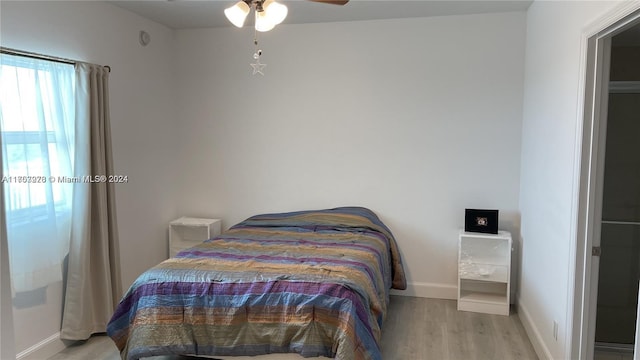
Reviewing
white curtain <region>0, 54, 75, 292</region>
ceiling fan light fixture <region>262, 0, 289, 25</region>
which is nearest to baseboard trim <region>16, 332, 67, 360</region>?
white curtain <region>0, 54, 75, 292</region>

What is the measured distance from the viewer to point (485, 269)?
3754 mm

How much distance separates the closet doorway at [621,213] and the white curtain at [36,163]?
13.1ft

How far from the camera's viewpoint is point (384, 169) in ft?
13.6

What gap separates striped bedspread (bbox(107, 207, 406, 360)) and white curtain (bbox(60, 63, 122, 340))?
27.6 inches

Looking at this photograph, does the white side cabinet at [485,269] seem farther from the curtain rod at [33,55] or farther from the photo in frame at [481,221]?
the curtain rod at [33,55]

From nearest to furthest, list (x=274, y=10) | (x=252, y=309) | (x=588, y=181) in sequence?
(x=274, y=10) → (x=588, y=181) → (x=252, y=309)

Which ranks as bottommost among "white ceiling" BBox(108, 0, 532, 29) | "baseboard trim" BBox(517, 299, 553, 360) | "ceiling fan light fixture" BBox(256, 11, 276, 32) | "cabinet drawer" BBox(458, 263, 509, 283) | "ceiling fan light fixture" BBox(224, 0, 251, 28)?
"baseboard trim" BBox(517, 299, 553, 360)

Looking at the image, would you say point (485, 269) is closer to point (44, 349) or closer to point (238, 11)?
point (238, 11)

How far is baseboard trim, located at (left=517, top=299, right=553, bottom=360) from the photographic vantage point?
2.87 m

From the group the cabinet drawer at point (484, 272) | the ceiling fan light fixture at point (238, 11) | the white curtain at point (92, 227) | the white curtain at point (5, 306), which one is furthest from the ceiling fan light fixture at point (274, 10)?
the cabinet drawer at point (484, 272)

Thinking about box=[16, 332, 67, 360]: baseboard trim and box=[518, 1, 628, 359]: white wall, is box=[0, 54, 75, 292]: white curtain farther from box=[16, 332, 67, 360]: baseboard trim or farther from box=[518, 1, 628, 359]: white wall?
box=[518, 1, 628, 359]: white wall

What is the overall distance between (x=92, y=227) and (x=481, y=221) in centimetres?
307

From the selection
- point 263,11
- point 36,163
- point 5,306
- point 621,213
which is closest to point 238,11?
point 263,11

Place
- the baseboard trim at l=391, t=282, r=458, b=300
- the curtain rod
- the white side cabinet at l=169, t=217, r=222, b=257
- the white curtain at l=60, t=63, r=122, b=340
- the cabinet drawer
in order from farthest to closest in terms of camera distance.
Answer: the white side cabinet at l=169, t=217, r=222, b=257 < the baseboard trim at l=391, t=282, r=458, b=300 < the cabinet drawer < the white curtain at l=60, t=63, r=122, b=340 < the curtain rod
